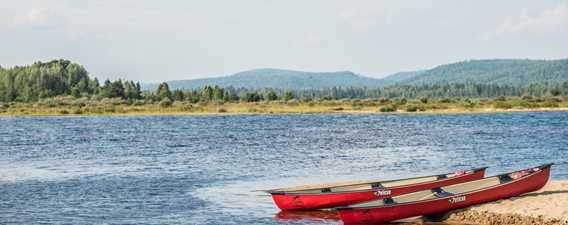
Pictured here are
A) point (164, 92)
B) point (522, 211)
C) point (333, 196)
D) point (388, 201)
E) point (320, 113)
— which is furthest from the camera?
point (164, 92)

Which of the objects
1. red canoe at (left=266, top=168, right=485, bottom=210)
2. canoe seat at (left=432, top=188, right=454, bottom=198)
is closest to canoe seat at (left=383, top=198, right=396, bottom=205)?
canoe seat at (left=432, top=188, right=454, bottom=198)

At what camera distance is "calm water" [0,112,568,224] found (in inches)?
1292

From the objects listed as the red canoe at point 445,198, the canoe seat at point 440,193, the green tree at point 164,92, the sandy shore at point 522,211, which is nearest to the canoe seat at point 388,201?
the red canoe at point 445,198

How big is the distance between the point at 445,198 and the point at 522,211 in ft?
8.34

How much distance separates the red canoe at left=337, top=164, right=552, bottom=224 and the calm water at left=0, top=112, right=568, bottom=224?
2368mm

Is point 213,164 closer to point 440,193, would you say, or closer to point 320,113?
point 440,193

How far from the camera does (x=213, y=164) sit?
170ft

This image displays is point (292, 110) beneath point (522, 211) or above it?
beneath

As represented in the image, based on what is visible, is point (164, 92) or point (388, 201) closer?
point (388, 201)

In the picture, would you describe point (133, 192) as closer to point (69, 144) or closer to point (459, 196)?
point (459, 196)

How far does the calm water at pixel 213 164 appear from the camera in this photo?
32.8 metres

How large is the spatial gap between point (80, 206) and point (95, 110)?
381 feet

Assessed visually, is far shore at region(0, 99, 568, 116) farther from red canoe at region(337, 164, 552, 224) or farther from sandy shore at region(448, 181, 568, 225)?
sandy shore at region(448, 181, 568, 225)

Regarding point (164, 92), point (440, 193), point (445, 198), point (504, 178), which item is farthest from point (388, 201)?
point (164, 92)
